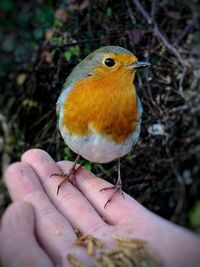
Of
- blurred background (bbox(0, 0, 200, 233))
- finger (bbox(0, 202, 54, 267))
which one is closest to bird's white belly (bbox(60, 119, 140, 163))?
finger (bbox(0, 202, 54, 267))

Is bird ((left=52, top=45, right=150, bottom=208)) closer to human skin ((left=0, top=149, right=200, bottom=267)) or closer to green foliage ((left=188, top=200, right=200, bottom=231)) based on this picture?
human skin ((left=0, top=149, right=200, bottom=267))

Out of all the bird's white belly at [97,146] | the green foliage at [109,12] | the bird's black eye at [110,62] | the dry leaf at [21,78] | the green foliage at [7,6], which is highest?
the green foliage at [7,6]

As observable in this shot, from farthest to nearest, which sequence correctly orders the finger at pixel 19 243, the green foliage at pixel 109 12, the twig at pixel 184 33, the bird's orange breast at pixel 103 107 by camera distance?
the green foliage at pixel 109 12 → the twig at pixel 184 33 → the bird's orange breast at pixel 103 107 → the finger at pixel 19 243

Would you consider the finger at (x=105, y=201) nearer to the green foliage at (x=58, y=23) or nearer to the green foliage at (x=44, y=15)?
the green foliage at (x=58, y=23)

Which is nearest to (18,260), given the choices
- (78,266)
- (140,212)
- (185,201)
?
(78,266)

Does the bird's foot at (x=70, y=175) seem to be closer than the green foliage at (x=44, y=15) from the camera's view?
Yes

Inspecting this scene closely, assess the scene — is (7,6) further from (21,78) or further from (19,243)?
(19,243)

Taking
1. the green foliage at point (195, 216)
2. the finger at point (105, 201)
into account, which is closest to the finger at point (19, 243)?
the finger at point (105, 201)

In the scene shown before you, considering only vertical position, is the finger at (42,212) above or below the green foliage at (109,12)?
below
